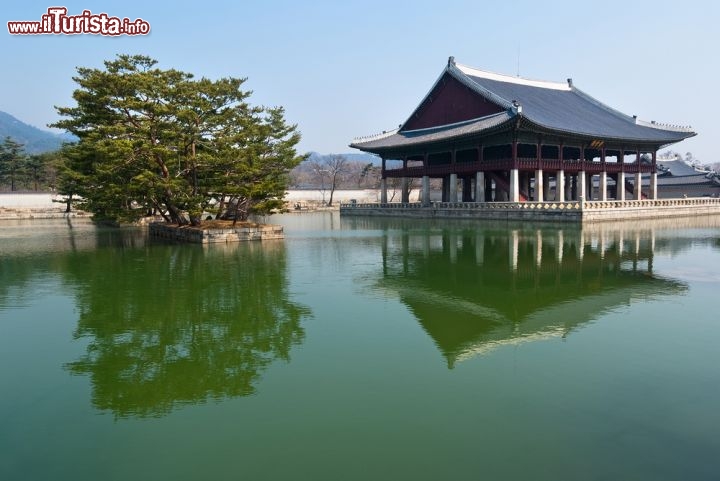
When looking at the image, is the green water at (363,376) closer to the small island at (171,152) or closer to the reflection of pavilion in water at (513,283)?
the reflection of pavilion in water at (513,283)

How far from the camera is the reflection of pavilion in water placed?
413 inches

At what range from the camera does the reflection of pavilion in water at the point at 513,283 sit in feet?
34.4

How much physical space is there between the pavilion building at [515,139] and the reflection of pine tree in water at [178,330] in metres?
31.9

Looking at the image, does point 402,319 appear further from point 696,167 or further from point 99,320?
point 696,167

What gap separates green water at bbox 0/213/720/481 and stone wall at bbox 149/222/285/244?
1059cm

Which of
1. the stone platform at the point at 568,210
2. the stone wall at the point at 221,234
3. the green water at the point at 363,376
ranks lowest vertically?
the green water at the point at 363,376

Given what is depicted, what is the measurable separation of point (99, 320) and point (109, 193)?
59.0ft

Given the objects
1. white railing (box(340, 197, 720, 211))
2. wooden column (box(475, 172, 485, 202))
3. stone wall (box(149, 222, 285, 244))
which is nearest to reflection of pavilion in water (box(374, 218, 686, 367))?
stone wall (box(149, 222, 285, 244))

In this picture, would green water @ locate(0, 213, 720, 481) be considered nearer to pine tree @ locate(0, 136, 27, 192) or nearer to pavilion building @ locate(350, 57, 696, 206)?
pavilion building @ locate(350, 57, 696, 206)

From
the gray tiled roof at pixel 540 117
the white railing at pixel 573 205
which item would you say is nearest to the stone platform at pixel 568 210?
the white railing at pixel 573 205

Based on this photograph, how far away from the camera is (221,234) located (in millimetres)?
28031

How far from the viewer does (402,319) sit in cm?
1130

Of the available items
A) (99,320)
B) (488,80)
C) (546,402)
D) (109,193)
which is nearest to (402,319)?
(546,402)

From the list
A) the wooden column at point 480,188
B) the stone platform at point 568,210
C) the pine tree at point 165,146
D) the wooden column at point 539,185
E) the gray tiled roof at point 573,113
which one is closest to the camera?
the pine tree at point 165,146
